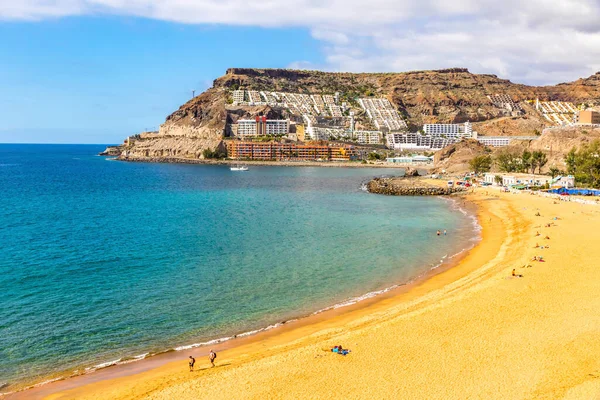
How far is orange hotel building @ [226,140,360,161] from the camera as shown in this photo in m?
185

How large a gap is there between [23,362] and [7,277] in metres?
13.8

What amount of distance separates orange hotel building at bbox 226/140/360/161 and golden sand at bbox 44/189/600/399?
155 m

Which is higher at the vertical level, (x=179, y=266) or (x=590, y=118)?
(x=590, y=118)

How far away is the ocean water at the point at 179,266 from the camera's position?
23.3m

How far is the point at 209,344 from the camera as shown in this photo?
74.7 ft

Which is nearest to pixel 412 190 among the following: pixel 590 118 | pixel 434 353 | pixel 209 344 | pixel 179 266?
pixel 179 266

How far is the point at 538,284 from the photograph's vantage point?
28.9 m

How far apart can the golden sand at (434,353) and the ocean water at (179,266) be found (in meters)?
3.04

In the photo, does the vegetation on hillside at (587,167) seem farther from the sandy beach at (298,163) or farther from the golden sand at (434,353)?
the sandy beach at (298,163)

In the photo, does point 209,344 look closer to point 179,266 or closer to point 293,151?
point 179,266

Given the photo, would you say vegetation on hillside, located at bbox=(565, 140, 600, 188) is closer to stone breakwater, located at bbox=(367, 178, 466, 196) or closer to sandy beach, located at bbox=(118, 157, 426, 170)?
stone breakwater, located at bbox=(367, 178, 466, 196)

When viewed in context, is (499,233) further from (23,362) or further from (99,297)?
(23,362)

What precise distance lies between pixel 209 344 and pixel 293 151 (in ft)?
538

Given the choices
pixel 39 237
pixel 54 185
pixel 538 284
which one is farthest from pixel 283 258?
pixel 54 185
